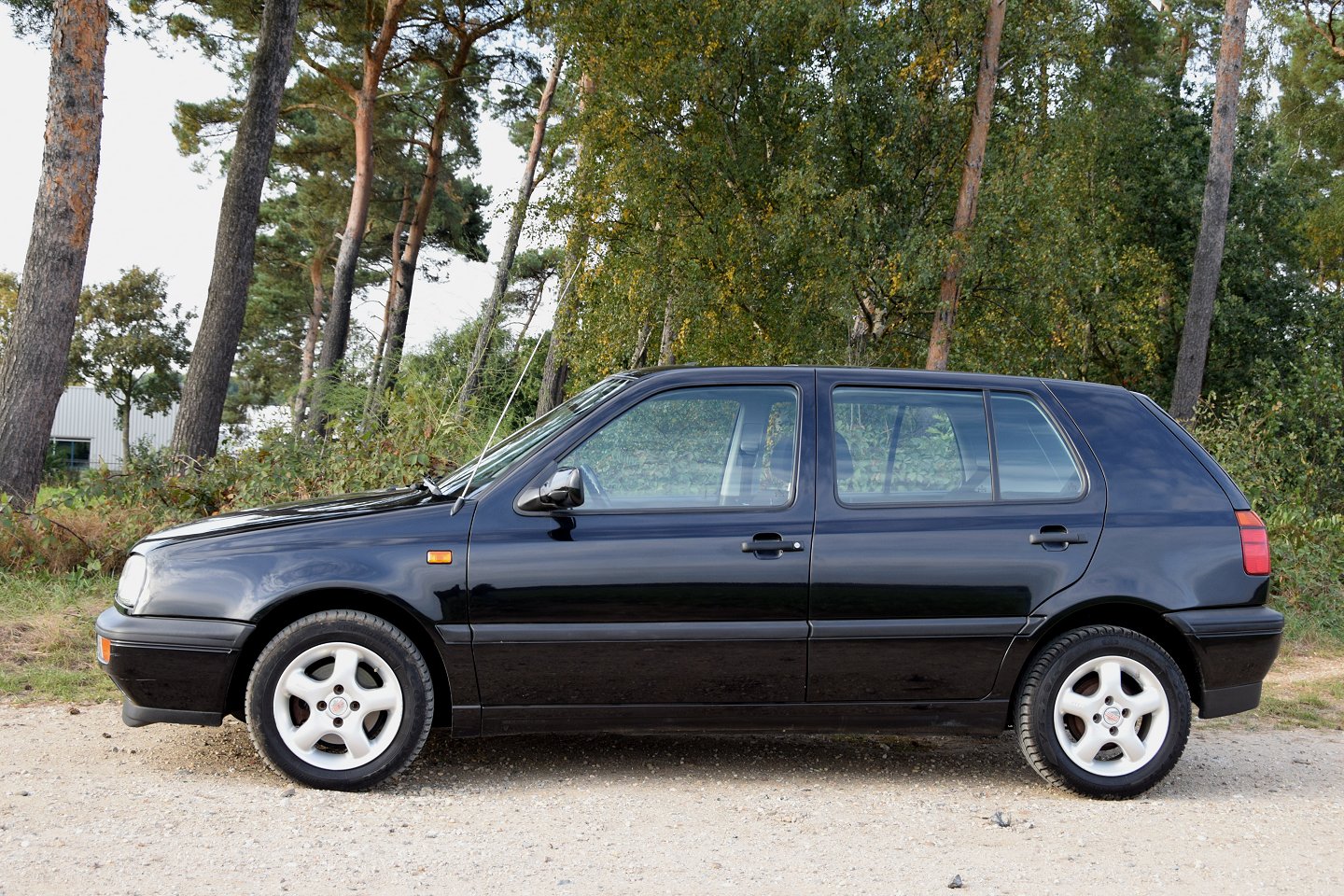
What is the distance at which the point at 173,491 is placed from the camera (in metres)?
10.1

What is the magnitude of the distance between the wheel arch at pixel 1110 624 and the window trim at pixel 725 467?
1.17 metres

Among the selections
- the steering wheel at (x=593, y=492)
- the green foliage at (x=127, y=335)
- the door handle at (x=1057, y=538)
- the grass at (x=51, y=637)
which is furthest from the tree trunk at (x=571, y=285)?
the green foliage at (x=127, y=335)

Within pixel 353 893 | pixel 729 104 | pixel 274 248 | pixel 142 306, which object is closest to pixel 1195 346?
pixel 729 104

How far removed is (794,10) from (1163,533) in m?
13.7

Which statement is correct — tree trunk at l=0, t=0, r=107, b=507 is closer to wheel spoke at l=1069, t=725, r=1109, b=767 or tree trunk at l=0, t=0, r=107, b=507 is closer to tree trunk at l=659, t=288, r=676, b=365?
wheel spoke at l=1069, t=725, r=1109, b=767

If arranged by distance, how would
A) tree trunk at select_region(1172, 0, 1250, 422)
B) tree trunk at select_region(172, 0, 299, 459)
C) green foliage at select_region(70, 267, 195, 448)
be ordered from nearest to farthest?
tree trunk at select_region(172, 0, 299, 459), tree trunk at select_region(1172, 0, 1250, 422), green foliage at select_region(70, 267, 195, 448)

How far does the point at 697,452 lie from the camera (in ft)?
16.3

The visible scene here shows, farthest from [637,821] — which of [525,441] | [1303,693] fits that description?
[1303,693]

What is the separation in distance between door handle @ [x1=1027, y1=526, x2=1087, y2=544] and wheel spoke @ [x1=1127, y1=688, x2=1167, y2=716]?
2.30ft

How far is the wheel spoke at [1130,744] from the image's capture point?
4969 mm

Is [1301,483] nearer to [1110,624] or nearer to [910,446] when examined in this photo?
[1110,624]

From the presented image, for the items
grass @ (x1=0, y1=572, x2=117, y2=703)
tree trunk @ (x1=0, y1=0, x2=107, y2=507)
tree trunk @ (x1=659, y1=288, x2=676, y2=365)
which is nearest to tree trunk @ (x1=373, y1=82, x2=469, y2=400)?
tree trunk @ (x1=659, y1=288, x2=676, y2=365)

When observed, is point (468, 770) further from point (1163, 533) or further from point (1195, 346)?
point (1195, 346)

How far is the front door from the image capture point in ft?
15.3
